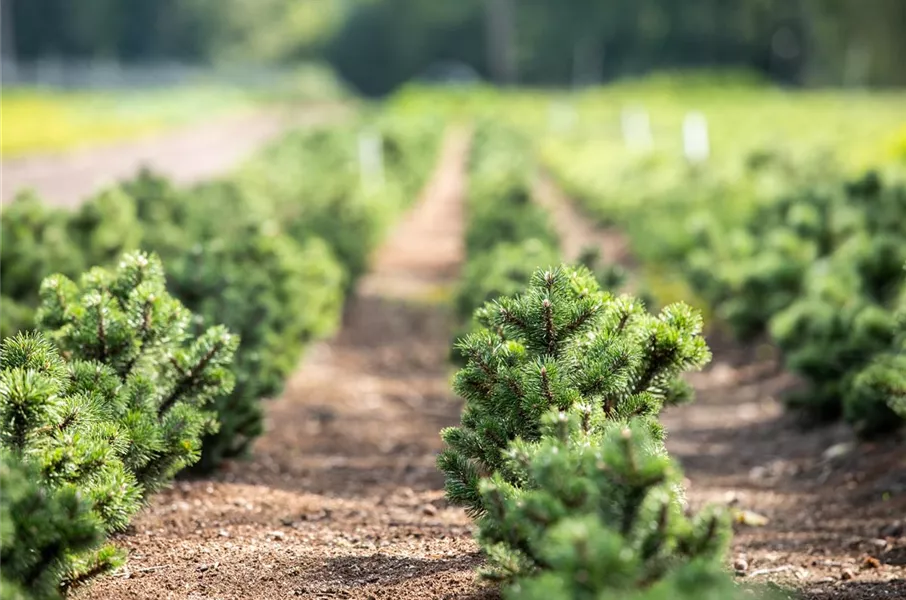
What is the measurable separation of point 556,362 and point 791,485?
3.05m

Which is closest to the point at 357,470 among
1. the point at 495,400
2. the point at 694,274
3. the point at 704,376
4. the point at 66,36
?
the point at 495,400

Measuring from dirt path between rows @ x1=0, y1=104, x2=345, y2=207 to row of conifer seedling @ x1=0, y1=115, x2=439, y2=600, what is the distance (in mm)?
2030

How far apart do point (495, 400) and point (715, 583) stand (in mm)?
1259

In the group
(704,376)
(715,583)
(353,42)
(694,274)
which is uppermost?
(353,42)

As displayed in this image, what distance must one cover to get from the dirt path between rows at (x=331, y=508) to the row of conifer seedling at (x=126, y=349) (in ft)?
0.77

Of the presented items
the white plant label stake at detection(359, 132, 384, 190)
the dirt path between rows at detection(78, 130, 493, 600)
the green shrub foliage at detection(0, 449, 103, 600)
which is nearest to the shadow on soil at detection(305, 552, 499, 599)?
the dirt path between rows at detection(78, 130, 493, 600)

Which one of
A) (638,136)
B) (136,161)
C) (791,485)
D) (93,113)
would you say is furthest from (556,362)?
(93,113)

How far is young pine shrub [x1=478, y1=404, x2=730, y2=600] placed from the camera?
6.55ft

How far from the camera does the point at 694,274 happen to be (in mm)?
9641

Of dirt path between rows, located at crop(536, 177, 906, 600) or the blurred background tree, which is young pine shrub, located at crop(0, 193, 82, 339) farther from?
the blurred background tree

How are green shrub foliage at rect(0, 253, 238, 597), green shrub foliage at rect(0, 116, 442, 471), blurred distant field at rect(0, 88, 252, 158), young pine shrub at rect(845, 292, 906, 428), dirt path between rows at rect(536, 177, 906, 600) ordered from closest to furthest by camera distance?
green shrub foliage at rect(0, 253, 238, 597)
dirt path between rows at rect(536, 177, 906, 600)
young pine shrub at rect(845, 292, 906, 428)
green shrub foliage at rect(0, 116, 442, 471)
blurred distant field at rect(0, 88, 252, 158)

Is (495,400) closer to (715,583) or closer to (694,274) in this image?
(715,583)

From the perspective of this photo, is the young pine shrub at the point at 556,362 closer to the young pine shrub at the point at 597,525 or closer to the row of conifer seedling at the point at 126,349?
the young pine shrub at the point at 597,525

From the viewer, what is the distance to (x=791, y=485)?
5.72m
